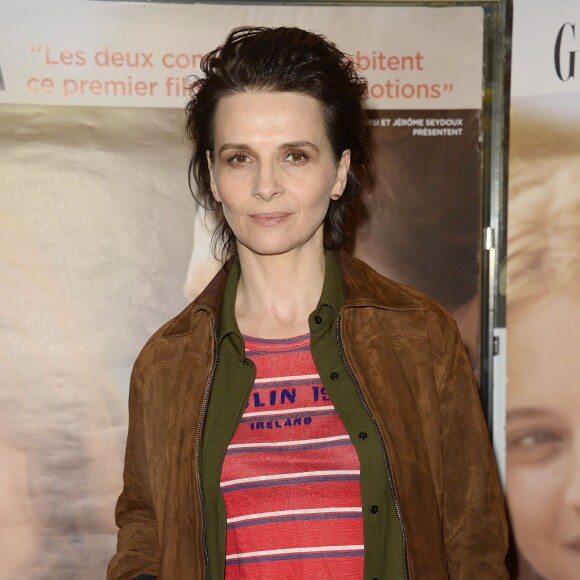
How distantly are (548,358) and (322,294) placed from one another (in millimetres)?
1175

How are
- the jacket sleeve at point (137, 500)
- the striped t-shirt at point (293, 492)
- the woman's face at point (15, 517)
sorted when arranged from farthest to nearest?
1. the woman's face at point (15, 517)
2. the jacket sleeve at point (137, 500)
3. the striped t-shirt at point (293, 492)

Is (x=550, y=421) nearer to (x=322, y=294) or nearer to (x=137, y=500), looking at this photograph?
(x=322, y=294)

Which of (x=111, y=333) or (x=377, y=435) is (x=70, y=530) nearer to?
(x=111, y=333)

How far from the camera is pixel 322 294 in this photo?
1938 mm

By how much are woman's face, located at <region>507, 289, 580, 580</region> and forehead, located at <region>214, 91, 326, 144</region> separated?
1214 millimetres

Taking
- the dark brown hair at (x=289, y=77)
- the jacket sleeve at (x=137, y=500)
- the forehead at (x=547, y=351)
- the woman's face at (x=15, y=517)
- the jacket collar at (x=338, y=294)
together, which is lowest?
the woman's face at (x=15, y=517)

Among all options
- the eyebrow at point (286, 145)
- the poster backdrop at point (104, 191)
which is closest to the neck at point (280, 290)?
the eyebrow at point (286, 145)

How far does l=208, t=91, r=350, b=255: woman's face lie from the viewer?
1852mm

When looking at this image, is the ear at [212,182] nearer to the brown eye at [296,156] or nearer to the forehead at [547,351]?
the brown eye at [296,156]

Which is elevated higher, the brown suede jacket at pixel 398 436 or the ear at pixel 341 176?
the ear at pixel 341 176

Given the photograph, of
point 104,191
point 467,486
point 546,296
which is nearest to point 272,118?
point 467,486

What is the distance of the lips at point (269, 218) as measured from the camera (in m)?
1.85

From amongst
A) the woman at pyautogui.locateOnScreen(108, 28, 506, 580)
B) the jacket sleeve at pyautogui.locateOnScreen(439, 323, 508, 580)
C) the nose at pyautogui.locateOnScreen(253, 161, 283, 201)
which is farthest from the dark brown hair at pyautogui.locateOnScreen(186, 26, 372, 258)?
the jacket sleeve at pyautogui.locateOnScreen(439, 323, 508, 580)

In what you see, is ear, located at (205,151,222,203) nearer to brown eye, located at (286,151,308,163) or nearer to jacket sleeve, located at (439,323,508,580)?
brown eye, located at (286,151,308,163)
